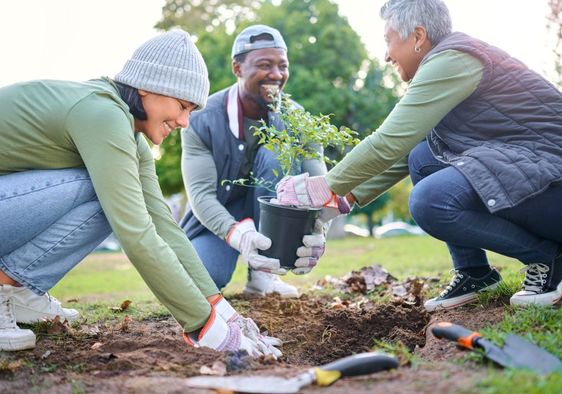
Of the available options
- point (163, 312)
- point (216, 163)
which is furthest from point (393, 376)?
point (216, 163)

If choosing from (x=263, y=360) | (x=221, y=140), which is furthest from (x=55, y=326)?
(x=221, y=140)

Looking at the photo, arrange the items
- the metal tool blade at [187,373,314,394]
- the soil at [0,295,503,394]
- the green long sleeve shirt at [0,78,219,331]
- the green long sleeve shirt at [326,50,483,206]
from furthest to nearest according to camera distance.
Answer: the green long sleeve shirt at [326,50,483,206] < the green long sleeve shirt at [0,78,219,331] < the soil at [0,295,503,394] < the metal tool blade at [187,373,314,394]

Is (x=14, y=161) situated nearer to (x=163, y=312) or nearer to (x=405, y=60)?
(x=163, y=312)

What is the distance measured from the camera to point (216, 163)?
4.69 meters

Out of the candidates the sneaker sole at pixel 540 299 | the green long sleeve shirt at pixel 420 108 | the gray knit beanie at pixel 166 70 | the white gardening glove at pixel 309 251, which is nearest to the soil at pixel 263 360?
the sneaker sole at pixel 540 299

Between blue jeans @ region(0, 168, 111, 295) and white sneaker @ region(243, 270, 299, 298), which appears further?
white sneaker @ region(243, 270, 299, 298)

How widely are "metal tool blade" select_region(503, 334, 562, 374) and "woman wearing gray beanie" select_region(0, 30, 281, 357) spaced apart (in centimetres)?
112

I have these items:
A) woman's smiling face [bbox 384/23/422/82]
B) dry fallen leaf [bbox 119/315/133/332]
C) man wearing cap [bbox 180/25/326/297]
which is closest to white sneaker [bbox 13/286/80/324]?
dry fallen leaf [bbox 119/315/133/332]

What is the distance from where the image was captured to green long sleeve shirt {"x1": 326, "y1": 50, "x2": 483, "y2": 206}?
122 inches

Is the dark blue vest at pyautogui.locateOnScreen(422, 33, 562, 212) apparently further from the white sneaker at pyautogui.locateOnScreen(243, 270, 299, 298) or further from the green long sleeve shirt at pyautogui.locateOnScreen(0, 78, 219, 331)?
the white sneaker at pyautogui.locateOnScreen(243, 270, 299, 298)

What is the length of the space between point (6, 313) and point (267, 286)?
86.2 inches

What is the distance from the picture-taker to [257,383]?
2.18 m

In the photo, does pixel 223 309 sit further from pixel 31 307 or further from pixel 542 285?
pixel 542 285

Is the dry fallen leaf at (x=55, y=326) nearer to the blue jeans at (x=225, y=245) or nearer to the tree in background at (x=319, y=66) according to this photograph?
the blue jeans at (x=225, y=245)
